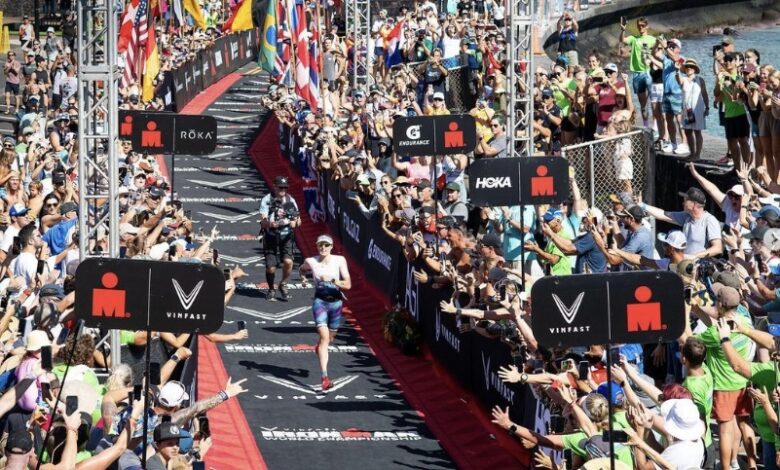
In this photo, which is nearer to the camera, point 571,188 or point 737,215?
point 737,215

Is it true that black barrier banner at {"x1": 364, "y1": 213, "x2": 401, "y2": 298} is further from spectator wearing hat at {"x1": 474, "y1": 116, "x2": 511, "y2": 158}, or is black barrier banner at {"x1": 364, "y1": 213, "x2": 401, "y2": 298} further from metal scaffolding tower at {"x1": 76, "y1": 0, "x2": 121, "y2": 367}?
metal scaffolding tower at {"x1": 76, "y1": 0, "x2": 121, "y2": 367}

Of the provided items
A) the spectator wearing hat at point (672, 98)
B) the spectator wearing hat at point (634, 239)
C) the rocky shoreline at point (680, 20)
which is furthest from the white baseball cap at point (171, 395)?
the rocky shoreline at point (680, 20)

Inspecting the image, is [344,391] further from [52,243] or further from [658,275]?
[658,275]

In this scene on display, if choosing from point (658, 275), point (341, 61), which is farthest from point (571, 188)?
point (341, 61)

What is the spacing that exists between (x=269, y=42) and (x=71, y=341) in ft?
49.4

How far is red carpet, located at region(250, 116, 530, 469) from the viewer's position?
15945mm

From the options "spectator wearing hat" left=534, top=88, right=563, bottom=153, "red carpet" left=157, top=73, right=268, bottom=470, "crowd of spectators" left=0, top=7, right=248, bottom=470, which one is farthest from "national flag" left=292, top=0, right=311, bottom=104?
"red carpet" left=157, top=73, right=268, bottom=470

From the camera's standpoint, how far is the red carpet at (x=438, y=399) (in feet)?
52.3

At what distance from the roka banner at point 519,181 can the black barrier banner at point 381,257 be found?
16.4ft

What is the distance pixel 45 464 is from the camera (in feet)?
36.3

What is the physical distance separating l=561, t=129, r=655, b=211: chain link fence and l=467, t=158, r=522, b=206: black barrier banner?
13.6ft

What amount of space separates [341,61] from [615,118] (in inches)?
515

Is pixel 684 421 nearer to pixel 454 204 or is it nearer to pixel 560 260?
pixel 560 260

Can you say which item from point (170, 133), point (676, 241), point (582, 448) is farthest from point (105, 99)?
point (582, 448)
